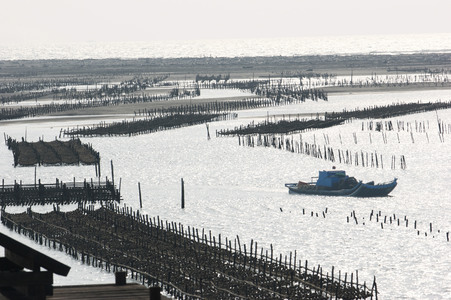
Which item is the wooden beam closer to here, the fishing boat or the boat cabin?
the fishing boat

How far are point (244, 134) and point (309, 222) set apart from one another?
4378 cm

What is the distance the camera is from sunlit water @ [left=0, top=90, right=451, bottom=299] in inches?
1756

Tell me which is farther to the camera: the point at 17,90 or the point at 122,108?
the point at 17,90

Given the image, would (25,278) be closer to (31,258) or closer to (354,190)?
(31,258)

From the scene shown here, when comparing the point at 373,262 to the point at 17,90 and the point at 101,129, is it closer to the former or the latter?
the point at 101,129

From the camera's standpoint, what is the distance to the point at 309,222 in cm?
5631

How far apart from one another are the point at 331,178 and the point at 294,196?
10.8 ft

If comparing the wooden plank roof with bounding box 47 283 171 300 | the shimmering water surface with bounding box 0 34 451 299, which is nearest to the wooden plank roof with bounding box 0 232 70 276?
the wooden plank roof with bounding box 47 283 171 300

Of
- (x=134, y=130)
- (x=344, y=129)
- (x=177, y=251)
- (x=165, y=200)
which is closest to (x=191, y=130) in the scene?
(x=134, y=130)

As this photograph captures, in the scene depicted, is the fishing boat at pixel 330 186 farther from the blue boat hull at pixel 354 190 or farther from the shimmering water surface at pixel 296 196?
the shimmering water surface at pixel 296 196

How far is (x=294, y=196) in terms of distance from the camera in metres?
65.9

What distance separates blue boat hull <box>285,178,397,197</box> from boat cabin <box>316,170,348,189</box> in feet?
1.20

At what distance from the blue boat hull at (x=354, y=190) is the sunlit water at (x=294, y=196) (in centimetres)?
73

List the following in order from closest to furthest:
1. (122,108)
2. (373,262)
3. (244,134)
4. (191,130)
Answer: (373,262) < (244,134) < (191,130) < (122,108)
